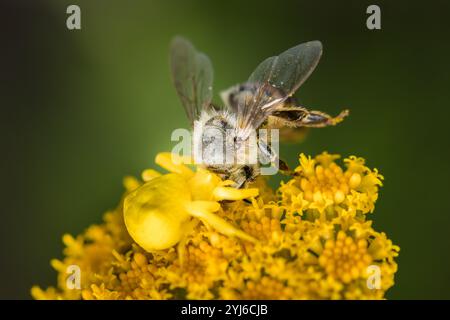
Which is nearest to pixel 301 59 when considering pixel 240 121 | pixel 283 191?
pixel 240 121

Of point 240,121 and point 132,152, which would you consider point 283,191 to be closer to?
point 240,121

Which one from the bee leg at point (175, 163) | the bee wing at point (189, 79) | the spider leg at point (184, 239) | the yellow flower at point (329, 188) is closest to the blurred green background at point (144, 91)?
the yellow flower at point (329, 188)

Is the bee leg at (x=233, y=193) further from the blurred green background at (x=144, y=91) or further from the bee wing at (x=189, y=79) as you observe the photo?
the blurred green background at (x=144, y=91)

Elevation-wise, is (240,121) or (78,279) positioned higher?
(240,121)

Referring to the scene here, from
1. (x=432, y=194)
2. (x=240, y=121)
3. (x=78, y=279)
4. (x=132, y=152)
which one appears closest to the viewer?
(x=240, y=121)

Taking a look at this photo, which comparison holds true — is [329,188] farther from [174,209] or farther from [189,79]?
[189,79]

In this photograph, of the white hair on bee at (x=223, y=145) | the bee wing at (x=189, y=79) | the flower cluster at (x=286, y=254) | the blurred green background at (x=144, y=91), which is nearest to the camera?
the flower cluster at (x=286, y=254)
